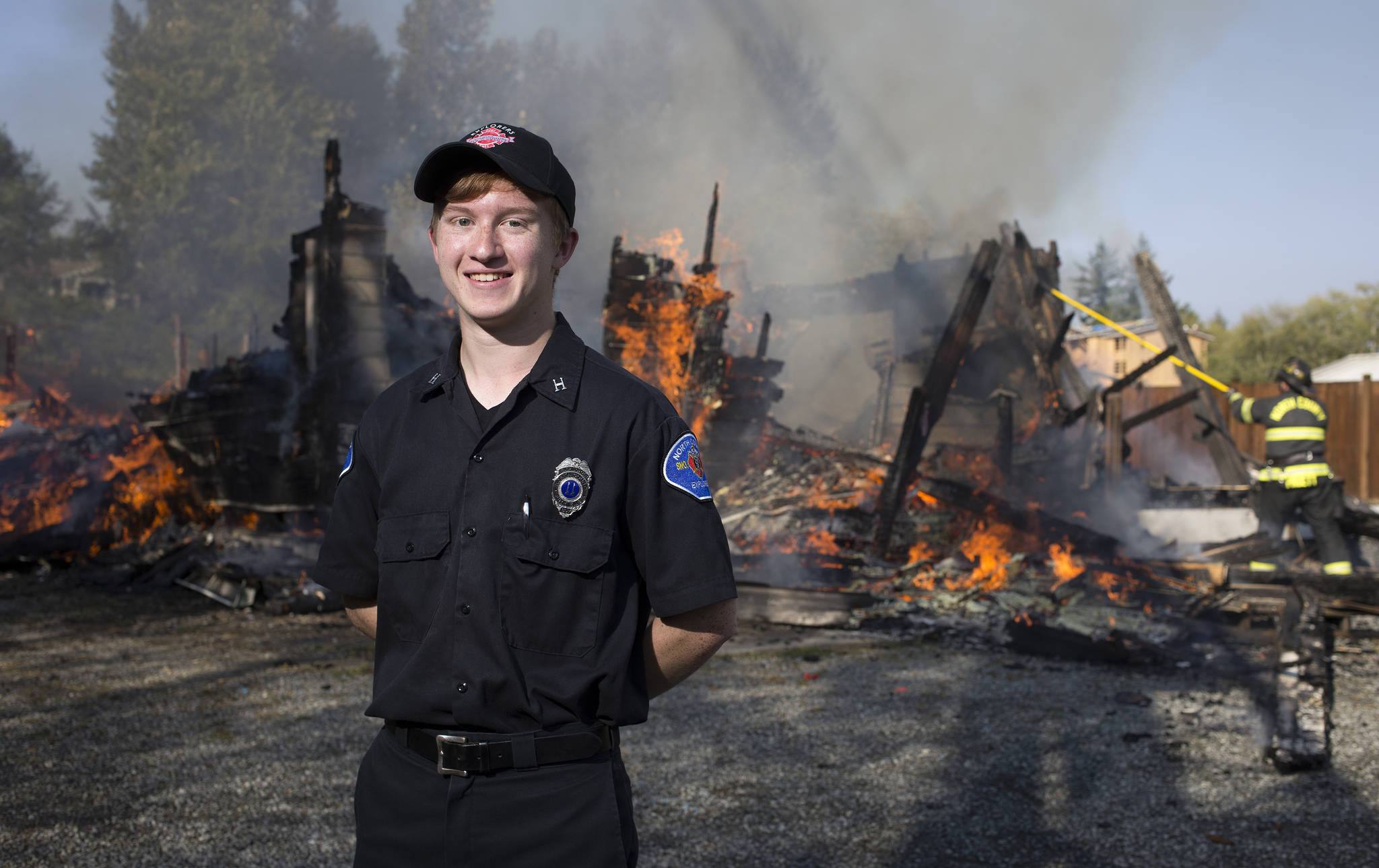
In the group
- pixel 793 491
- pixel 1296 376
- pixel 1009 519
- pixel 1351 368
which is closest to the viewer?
pixel 1296 376

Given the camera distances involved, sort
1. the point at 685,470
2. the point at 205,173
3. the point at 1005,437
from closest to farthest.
Result: the point at 685,470 < the point at 1005,437 < the point at 205,173

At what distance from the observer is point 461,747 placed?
1.66 m

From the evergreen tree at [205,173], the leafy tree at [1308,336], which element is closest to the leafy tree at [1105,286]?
the leafy tree at [1308,336]

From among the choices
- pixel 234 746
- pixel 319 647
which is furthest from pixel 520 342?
pixel 319 647

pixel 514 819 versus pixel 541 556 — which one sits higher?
pixel 541 556

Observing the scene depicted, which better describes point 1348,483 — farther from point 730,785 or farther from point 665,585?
point 665,585

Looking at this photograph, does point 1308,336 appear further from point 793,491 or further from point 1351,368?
point 793,491

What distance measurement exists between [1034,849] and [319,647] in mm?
6038

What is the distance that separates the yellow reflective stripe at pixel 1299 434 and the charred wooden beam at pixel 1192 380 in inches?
73.1

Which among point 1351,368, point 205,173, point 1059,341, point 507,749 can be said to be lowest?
point 507,749

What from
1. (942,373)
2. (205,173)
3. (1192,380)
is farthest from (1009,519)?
(205,173)

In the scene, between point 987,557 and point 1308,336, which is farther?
point 1308,336

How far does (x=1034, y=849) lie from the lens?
389 centimetres

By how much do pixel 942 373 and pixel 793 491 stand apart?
3777 millimetres
